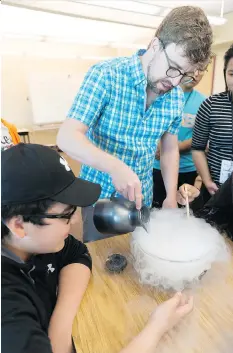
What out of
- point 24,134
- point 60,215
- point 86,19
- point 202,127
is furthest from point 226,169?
point 24,134

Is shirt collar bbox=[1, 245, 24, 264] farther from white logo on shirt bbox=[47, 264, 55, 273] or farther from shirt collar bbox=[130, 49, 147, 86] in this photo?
shirt collar bbox=[130, 49, 147, 86]

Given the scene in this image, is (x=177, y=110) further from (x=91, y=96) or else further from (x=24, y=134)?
(x=24, y=134)

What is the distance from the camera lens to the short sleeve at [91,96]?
104 cm

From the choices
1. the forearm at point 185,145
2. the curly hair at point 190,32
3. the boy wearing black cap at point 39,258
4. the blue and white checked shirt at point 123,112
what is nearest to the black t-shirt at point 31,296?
the boy wearing black cap at point 39,258

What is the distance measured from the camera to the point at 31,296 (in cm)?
69

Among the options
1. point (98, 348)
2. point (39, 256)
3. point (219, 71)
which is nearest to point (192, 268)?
point (98, 348)

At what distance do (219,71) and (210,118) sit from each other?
4.70 m

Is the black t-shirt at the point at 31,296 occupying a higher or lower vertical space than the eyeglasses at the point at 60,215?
lower

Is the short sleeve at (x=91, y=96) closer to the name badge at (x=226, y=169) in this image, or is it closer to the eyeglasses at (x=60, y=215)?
the eyeglasses at (x=60, y=215)

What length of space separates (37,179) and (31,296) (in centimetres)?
30

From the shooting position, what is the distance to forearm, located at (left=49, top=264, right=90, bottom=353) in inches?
27.2

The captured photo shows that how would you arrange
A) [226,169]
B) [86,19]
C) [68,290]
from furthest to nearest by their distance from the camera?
[86,19]
[226,169]
[68,290]

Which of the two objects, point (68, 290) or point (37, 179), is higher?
point (37, 179)

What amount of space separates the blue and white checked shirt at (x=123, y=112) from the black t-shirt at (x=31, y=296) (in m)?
0.39
